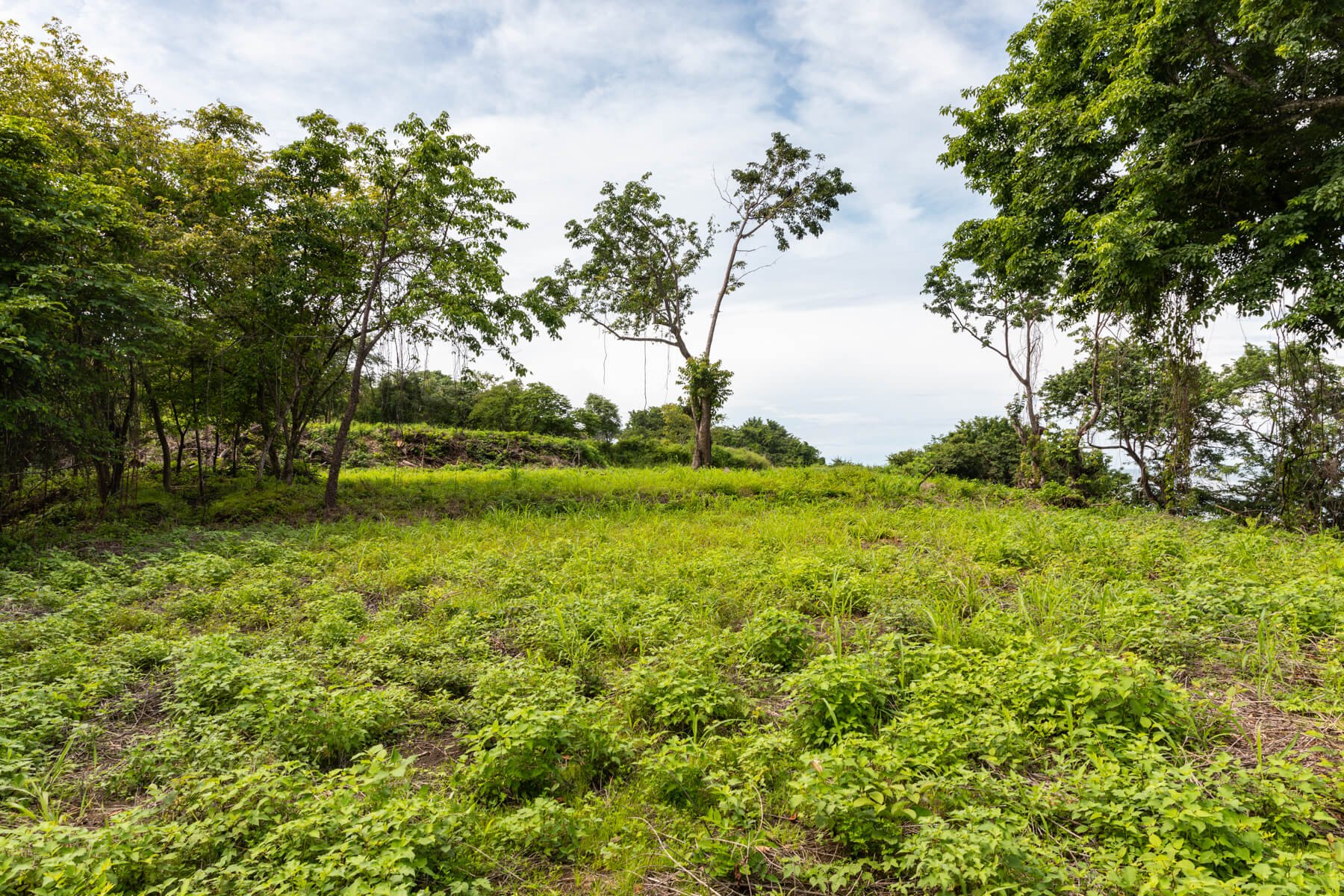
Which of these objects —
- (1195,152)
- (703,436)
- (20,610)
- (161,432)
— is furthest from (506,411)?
(1195,152)

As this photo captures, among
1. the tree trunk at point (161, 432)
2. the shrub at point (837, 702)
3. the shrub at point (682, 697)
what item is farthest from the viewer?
the tree trunk at point (161, 432)

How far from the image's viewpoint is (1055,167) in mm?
11539

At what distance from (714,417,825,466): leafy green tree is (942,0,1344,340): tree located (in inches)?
1334

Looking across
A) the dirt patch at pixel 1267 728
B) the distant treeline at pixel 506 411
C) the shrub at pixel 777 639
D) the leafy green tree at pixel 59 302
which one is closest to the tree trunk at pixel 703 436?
the distant treeline at pixel 506 411

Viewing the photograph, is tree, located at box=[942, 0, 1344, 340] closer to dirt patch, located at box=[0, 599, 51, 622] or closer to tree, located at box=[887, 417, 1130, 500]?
tree, located at box=[887, 417, 1130, 500]

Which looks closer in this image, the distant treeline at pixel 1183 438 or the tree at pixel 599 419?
the distant treeline at pixel 1183 438

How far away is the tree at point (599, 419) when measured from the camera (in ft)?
91.1

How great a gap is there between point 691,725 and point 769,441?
4593 centimetres

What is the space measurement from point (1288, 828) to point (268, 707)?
505 centimetres

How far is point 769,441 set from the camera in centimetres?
4878

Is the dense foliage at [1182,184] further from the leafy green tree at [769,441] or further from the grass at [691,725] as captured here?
the leafy green tree at [769,441]

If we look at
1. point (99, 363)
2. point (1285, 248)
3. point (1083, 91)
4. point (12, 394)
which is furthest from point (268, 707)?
point (1083, 91)

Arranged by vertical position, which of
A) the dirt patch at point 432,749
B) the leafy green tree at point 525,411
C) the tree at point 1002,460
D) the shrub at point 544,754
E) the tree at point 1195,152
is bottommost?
the dirt patch at point 432,749

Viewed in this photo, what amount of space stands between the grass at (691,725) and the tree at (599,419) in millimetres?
20894
